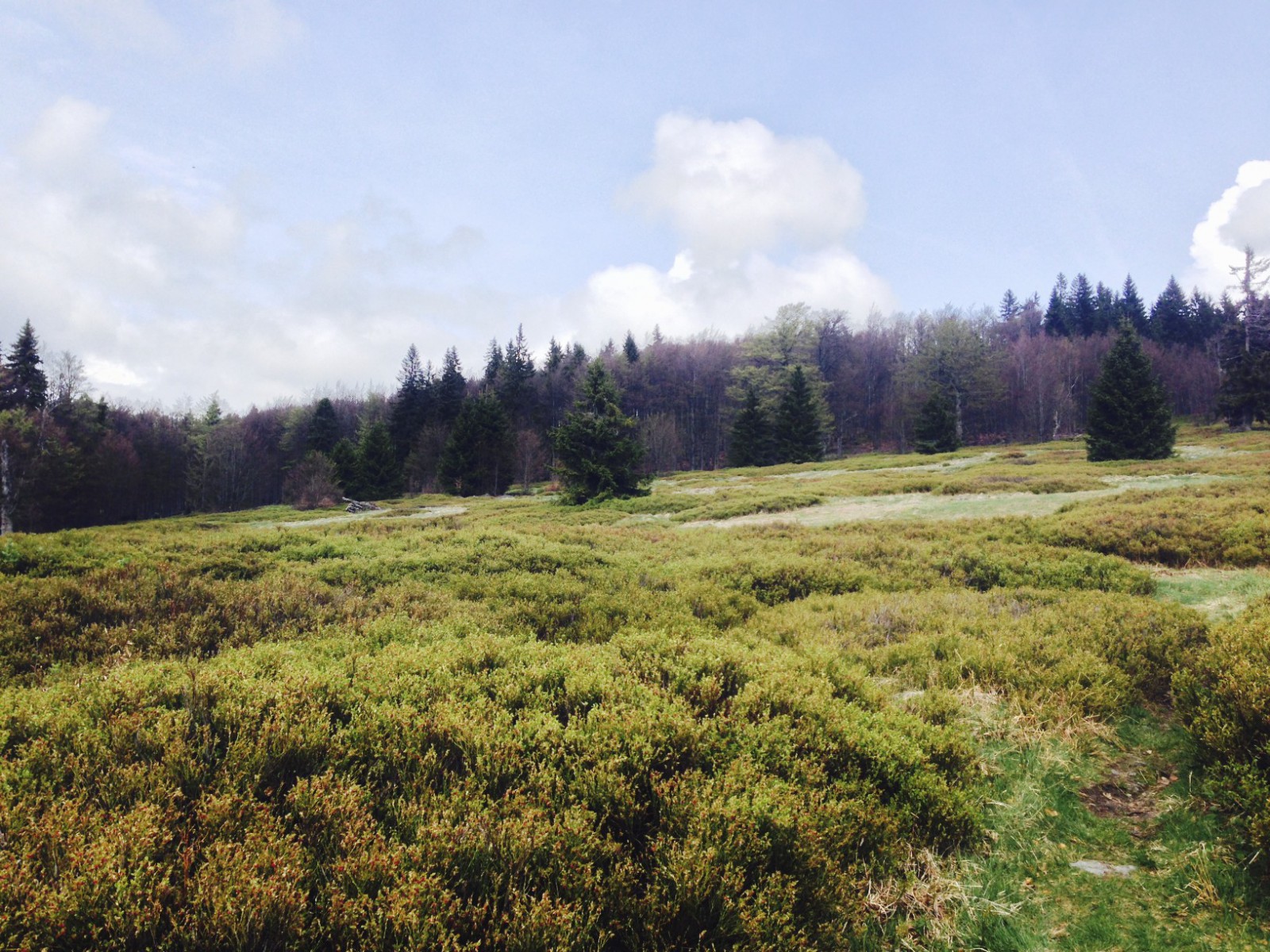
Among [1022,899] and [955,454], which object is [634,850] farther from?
[955,454]

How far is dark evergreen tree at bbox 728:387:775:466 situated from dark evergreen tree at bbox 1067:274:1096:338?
62.1 metres

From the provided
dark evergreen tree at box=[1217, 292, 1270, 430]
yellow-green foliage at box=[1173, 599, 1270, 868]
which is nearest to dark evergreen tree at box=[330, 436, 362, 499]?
yellow-green foliage at box=[1173, 599, 1270, 868]

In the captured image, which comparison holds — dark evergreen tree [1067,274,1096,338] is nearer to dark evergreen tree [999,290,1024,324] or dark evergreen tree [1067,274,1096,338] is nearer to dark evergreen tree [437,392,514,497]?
dark evergreen tree [999,290,1024,324]

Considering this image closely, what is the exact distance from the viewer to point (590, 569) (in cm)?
1032

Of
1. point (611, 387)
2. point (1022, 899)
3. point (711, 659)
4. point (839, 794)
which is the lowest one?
point (1022, 899)

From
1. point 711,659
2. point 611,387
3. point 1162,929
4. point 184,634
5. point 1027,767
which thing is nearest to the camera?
point 1162,929

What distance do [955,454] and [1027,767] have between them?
46.2m

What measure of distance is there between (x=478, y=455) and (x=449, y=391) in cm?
2238

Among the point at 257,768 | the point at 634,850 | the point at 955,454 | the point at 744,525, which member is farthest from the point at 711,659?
the point at 955,454

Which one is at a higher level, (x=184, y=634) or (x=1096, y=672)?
(x=184, y=634)

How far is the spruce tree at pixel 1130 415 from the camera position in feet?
110

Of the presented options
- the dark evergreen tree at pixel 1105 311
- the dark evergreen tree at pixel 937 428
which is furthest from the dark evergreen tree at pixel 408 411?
the dark evergreen tree at pixel 1105 311

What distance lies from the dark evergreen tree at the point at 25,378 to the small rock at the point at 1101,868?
7321 cm

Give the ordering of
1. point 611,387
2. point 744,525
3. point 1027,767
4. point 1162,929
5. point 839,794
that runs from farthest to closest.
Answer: point 611,387 → point 744,525 → point 1027,767 → point 839,794 → point 1162,929
